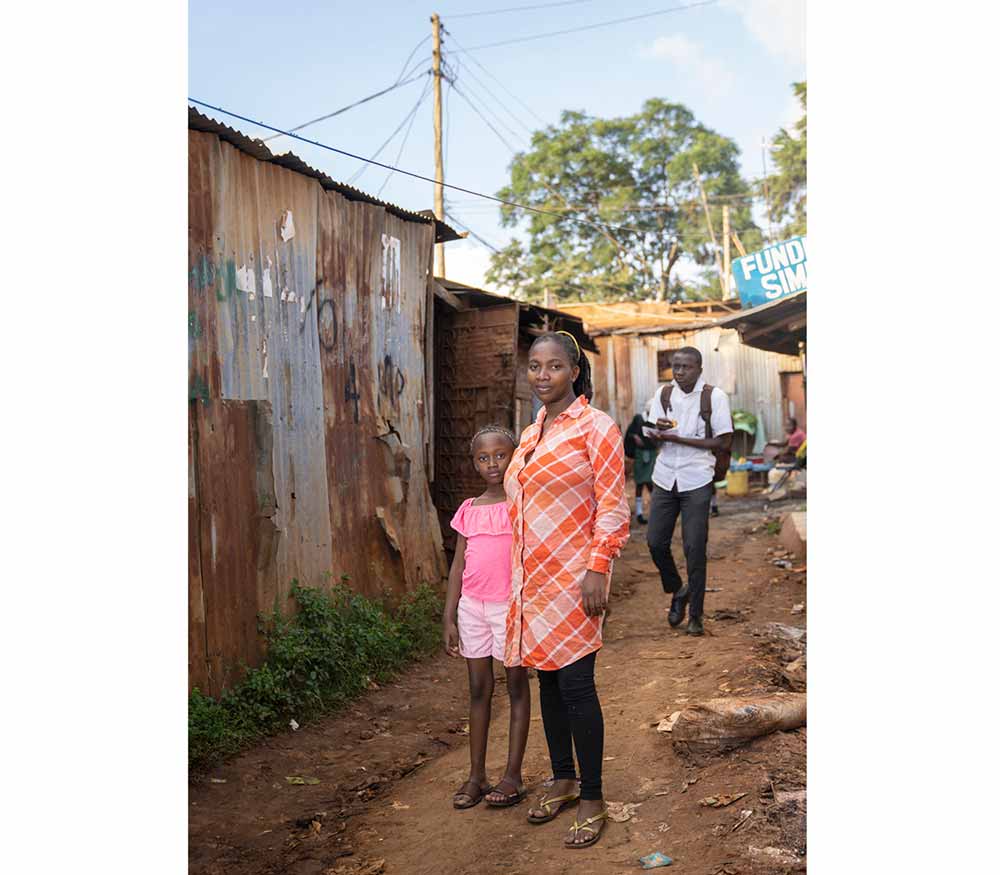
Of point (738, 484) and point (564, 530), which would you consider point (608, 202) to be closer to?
point (738, 484)

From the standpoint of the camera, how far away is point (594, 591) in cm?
309

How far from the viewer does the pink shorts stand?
3568 mm

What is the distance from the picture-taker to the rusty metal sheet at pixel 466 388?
879 centimetres

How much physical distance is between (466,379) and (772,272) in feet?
33.7

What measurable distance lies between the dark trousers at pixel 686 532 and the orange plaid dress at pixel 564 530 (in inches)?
106

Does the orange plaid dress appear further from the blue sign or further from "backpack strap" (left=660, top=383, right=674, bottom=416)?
the blue sign

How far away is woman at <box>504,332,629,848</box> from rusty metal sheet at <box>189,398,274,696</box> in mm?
2102

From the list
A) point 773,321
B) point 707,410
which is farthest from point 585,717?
point 773,321

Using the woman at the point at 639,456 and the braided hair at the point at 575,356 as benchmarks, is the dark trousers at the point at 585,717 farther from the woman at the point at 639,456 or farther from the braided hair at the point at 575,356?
the woman at the point at 639,456

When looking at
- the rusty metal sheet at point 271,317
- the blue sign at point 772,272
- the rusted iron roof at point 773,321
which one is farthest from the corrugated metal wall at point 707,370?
the rusty metal sheet at point 271,317

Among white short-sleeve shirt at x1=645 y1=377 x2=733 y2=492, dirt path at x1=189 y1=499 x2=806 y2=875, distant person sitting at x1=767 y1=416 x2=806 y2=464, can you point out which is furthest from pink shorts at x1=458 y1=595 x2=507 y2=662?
distant person sitting at x1=767 y1=416 x2=806 y2=464

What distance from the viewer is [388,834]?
3701 mm
